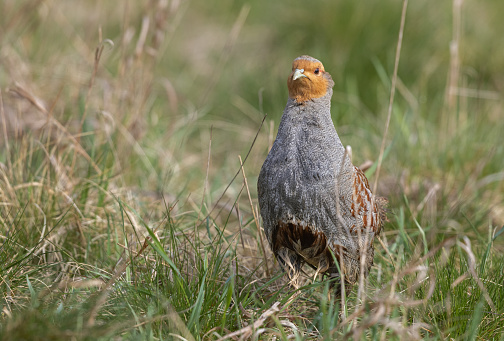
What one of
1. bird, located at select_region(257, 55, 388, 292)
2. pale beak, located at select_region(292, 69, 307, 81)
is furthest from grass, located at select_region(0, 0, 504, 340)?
pale beak, located at select_region(292, 69, 307, 81)

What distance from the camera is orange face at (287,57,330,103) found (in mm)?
2666

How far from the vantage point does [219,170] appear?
5039 millimetres

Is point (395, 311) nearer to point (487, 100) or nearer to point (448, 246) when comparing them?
point (448, 246)

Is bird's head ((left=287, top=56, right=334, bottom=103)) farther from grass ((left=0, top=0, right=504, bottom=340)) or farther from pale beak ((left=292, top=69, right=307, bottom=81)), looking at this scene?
grass ((left=0, top=0, right=504, bottom=340))

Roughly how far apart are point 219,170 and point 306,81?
2.46m

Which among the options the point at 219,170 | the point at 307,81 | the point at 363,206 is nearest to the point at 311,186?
the point at 363,206

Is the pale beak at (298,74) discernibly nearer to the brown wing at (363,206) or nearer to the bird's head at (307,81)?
the bird's head at (307,81)

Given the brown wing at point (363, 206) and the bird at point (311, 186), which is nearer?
the bird at point (311, 186)

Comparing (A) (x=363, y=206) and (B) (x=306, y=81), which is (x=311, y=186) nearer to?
(A) (x=363, y=206)

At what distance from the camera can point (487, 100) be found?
18.8ft

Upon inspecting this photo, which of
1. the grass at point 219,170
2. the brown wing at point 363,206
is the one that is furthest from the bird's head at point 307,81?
the brown wing at point 363,206

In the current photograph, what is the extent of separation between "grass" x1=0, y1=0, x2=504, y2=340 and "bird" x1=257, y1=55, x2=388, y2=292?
18cm

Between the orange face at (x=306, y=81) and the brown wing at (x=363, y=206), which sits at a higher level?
the orange face at (x=306, y=81)

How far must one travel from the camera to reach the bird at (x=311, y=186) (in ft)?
8.57
